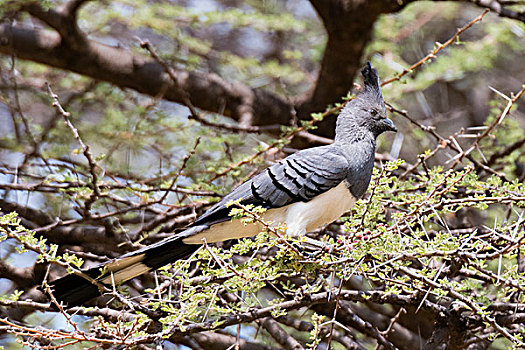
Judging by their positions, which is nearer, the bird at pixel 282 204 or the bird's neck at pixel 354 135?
the bird at pixel 282 204

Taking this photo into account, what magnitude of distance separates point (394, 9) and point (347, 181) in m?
1.86

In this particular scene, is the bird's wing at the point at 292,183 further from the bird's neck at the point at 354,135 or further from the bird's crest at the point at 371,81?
the bird's crest at the point at 371,81

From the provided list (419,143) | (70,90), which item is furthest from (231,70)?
(419,143)

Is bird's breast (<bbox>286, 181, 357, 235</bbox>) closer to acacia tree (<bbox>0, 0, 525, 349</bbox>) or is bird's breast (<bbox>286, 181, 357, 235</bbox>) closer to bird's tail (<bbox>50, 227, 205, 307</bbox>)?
acacia tree (<bbox>0, 0, 525, 349</bbox>)

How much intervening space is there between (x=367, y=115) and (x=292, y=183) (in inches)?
22.6

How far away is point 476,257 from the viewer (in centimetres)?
228

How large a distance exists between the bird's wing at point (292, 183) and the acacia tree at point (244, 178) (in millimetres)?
175

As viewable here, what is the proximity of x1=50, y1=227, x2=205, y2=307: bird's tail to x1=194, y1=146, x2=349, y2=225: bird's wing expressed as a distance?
159mm

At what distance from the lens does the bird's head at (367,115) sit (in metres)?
3.15

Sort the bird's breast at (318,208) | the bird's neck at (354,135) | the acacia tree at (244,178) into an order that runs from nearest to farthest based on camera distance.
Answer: the acacia tree at (244,178) < the bird's breast at (318,208) < the bird's neck at (354,135)

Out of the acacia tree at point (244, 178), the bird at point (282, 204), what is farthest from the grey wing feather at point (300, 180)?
the acacia tree at point (244, 178)

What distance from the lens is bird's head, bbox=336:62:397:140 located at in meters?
3.15

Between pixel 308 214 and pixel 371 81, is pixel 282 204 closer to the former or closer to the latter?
pixel 308 214

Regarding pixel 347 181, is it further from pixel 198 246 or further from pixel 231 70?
pixel 231 70
